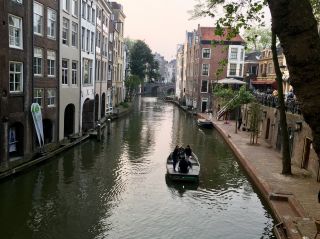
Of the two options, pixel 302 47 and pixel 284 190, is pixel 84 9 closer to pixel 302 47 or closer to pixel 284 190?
pixel 284 190

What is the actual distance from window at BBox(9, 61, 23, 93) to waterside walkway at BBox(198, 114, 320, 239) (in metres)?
16.5

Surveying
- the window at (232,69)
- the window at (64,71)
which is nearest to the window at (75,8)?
the window at (64,71)

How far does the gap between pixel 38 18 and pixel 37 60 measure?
10.1 ft

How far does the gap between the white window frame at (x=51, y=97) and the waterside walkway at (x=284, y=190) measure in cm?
1608

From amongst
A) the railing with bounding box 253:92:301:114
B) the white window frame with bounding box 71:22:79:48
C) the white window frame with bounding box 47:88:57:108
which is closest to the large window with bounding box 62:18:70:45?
the white window frame with bounding box 71:22:79:48

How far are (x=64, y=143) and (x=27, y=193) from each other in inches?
459

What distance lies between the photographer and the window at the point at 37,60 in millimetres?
26786

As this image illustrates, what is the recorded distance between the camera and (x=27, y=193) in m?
19.9

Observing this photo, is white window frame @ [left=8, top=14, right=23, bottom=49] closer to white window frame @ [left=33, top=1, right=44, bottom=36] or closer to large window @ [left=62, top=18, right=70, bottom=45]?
white window frame @ [left=33, top=1, right=44, bottom=36]

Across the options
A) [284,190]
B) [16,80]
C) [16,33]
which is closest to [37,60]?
[16,80]

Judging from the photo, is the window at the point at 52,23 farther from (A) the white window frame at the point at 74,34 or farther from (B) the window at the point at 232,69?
(B) the window at the point at 232,69

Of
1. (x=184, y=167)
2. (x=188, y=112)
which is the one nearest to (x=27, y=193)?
(x=184, y=167)

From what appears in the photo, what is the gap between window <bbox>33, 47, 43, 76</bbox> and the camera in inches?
1055

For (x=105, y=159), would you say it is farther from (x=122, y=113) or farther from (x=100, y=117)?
(x=122, y=113)
